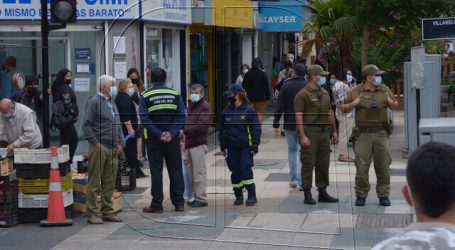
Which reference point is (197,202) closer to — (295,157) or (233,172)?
(233,172)

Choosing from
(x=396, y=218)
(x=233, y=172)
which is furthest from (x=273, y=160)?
(x=396, y=218)

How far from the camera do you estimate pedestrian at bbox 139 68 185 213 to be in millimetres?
11430

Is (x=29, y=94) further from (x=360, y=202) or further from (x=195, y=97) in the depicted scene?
(x=360, y=202)

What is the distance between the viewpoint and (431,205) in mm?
3121

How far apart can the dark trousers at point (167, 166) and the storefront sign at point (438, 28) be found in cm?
412

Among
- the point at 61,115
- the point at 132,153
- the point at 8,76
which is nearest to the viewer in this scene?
the point at 132,153

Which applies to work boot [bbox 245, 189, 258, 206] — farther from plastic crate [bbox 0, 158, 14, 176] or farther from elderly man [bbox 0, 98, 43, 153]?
plastic crate [bbox 0, 158, 14, 176]

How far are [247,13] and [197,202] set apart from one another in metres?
7.43

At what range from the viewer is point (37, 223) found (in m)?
11.1

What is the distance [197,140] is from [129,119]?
1.26 m

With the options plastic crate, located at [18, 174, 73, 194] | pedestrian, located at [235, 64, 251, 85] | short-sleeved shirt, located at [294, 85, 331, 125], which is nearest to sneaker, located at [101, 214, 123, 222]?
plastic crate, located at [18, 174, 73, 194]

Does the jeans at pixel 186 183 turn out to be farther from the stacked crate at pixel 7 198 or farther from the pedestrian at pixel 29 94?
the pedestrian at pixel 29 94

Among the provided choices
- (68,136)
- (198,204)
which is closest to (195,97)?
(198,204)

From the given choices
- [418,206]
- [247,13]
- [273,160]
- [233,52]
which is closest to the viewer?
[418,206]
